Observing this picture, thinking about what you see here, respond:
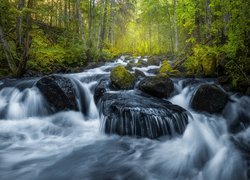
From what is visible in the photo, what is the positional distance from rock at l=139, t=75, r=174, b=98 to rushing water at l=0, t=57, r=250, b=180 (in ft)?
5.00

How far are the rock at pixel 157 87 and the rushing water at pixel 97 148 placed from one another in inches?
60.0

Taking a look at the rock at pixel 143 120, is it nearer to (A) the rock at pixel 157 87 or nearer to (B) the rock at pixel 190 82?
(A) the rock at pixel 157 87

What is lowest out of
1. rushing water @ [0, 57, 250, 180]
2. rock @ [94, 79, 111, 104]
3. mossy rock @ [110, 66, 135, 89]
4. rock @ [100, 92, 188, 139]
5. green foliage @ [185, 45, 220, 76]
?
rushing water @ [0, 57, 250, 180]

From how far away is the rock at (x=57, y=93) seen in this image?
7.01m

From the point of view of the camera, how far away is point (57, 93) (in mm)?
7016

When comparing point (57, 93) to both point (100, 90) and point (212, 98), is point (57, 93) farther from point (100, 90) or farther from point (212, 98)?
point (212, 98)

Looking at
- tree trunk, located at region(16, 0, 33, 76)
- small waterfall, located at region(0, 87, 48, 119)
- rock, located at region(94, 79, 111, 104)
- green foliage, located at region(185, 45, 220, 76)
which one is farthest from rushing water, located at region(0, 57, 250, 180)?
green foliage, located at region(185, 45, 220, 76)

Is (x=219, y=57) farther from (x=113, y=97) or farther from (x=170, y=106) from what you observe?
(x=113, y=97)

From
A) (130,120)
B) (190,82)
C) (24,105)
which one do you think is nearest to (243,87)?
(190,82)

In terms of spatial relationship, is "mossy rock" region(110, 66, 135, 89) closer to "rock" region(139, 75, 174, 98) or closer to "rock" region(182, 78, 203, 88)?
"rock" region(139, 75, 174, 98)

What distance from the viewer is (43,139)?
228 inches

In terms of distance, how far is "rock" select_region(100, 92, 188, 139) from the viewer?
5602mm

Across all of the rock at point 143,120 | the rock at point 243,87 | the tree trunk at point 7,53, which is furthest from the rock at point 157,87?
the tree trunk at point 7,53

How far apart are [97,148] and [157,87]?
11.0 ft
